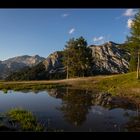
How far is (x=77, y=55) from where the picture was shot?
9256 cm

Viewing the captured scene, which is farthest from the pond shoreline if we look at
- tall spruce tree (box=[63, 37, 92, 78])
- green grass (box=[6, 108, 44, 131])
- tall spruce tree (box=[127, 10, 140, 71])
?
tall spruce tree (box=[63, 37, 92, 78])

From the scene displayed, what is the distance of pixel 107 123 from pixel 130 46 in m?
35.1

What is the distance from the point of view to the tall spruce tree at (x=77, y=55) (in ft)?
305

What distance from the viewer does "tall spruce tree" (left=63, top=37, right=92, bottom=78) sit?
305 feet

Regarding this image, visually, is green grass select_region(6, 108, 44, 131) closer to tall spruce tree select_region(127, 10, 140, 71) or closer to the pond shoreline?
the pond shoreline

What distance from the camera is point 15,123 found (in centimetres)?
1527

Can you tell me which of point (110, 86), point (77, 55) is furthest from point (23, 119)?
point (77, 55)

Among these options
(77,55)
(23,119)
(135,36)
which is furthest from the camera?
(77,55)

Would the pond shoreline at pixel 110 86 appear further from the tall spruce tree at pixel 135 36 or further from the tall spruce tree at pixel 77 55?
the tall spruce tree at pixel 77 55

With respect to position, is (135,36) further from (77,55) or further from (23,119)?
(77,55)
